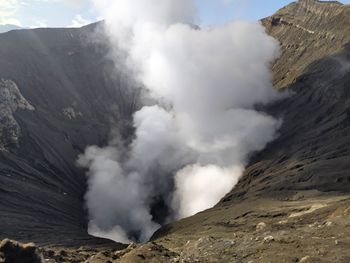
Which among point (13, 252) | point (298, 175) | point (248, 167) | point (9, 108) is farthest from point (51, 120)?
point (13, 252)

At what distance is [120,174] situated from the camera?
114 meters

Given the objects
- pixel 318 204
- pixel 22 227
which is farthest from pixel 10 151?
pixel 318 204

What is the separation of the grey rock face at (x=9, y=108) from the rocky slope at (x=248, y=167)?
11.1 inches

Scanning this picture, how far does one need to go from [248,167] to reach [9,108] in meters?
44.8

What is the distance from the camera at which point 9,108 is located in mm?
100625

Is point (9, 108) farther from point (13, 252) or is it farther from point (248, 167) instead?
point (13, 252)

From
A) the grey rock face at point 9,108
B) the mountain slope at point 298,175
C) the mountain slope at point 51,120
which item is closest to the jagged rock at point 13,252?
the mountain slope at point 298,175

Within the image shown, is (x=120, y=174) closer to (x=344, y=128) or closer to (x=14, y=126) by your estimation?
(x=14, y=126)

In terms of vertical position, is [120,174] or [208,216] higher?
[120,174]

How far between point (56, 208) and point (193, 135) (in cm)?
4479

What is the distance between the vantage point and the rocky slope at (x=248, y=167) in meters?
32.2

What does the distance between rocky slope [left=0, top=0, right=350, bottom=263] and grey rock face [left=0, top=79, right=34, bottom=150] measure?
28 cm

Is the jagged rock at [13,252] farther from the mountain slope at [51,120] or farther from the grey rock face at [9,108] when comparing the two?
the grey rock face at [9,108]

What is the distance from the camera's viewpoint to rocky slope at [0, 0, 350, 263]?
32.2m
